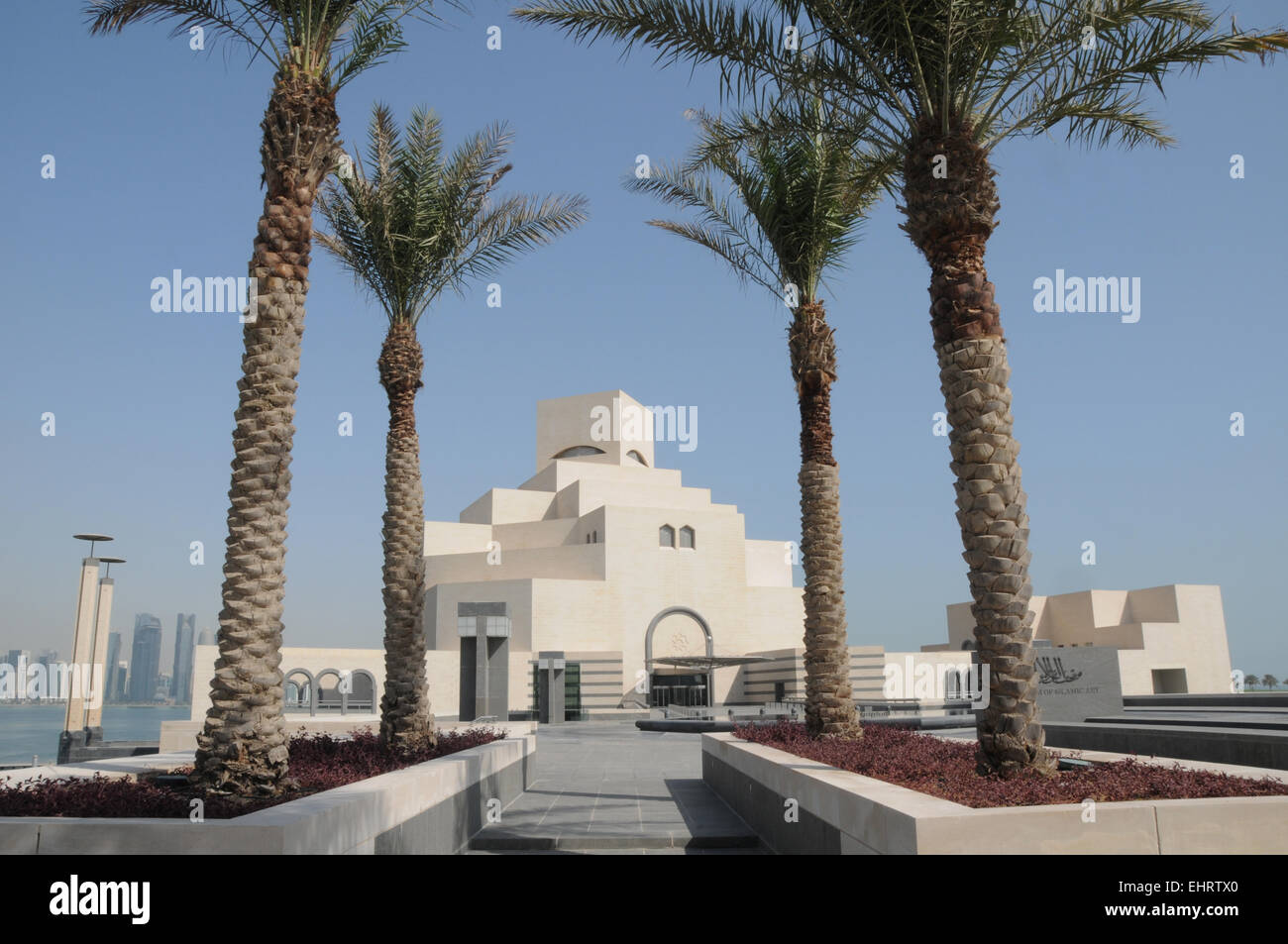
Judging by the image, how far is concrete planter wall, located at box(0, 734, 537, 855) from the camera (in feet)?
15.3

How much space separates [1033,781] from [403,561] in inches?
301

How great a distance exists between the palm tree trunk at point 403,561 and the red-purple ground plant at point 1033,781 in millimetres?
5098

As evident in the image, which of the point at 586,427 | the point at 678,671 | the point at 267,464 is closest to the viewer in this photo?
the point at 267,464

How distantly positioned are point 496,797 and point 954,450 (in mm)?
6884

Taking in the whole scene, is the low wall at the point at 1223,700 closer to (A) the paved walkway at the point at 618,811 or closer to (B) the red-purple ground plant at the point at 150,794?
(A) the paved walkway at the point at 618,811

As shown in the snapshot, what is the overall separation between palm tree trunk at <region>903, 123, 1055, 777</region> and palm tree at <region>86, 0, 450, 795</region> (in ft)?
17.4

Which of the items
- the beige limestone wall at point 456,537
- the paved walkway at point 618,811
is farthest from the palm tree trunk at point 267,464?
the beige limestone wall at point 456,537

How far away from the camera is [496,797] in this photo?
10.8 meters

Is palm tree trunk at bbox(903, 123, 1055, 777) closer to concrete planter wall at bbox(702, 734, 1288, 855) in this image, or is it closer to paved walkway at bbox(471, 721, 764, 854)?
concrete planter wall at bbox(702, 734, 1288, 855)

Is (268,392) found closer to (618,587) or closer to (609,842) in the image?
(609,842)

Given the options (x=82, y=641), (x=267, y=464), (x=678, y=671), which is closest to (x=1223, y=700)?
(x=678, y=671)

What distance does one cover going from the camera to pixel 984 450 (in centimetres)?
680

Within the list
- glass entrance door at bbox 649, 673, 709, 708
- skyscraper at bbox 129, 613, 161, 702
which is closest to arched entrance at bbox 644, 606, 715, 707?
glass entrance door at bbox 649, 673, 709, 708
